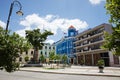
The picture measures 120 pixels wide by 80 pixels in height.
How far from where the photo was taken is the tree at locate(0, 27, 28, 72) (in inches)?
364

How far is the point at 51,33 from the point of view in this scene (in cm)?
5459

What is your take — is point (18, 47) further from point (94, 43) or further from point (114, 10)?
point (94, 43)

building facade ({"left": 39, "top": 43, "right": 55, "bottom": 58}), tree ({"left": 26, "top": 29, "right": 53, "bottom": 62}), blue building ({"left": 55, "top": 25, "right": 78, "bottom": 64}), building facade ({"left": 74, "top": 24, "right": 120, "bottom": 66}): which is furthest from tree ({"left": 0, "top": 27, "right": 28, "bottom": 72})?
building facade ({"left": 39, "top": 43, "right": 55, "bottom": 58})

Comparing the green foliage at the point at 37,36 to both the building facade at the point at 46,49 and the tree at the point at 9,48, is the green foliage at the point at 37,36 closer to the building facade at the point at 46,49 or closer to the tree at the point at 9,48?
the tree at the point at 9,48

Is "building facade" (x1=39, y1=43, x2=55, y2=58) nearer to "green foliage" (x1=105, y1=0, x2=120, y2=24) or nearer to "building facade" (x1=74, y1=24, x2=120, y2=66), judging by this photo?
"building facade" (x1=74, y1=24, x2=120, y2=66)

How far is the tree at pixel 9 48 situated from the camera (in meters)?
9.25

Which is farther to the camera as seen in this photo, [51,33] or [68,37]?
[68,37]

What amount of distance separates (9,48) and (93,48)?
5317cm

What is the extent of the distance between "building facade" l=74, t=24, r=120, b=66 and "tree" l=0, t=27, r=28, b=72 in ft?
151

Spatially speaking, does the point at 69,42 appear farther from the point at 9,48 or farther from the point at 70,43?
the point at 9,48

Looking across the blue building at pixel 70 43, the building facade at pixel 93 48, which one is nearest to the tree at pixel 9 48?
the building facade at pixel 93 48

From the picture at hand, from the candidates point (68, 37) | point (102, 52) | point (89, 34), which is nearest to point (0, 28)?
point (102, 52)

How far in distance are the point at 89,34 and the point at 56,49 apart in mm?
41538

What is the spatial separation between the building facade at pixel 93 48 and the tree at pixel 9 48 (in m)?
46.0
